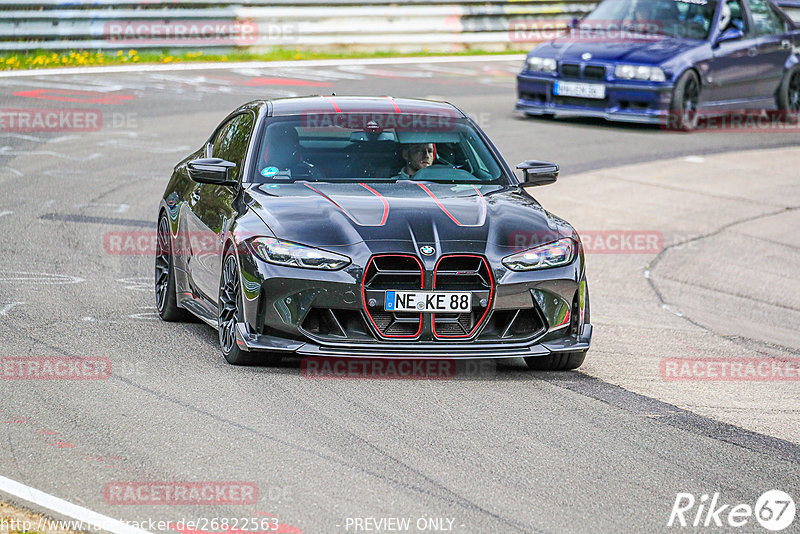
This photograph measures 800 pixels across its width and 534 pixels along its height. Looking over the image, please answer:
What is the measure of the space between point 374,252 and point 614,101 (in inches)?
473

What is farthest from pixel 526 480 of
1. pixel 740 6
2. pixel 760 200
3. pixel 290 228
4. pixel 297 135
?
pixel 740 6

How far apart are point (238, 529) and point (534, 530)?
1.05 metres

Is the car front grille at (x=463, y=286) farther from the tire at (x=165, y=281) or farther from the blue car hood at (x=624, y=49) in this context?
the blue car hood at (x=624, y=49)

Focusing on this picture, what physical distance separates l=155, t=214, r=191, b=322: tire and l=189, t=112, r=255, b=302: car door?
36 cm

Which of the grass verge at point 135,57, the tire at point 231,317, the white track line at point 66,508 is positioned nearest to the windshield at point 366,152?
the tire at point 231,317

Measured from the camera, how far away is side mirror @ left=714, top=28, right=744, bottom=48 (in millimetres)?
19375

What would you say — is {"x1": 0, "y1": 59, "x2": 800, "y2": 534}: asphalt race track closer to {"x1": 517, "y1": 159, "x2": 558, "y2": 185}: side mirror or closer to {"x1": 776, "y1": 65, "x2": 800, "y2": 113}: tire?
{"x1": 517, "y1": 159, "x2": 558, "y2": 185}: side mirror

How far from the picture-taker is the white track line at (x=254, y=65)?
21500 millimetres

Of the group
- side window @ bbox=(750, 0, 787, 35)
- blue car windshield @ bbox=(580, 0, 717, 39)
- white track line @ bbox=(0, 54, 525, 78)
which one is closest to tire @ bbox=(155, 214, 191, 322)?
blue car windshield @ bbox=(580, 0, 717, 39)

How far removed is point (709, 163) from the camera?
16656mm

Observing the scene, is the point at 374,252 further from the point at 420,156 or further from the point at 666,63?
the point at 666,63

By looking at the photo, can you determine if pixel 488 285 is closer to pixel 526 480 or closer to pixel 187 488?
pixel 526 480

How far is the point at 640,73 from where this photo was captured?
18234 mm

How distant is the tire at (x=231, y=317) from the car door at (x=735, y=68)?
12698mm
